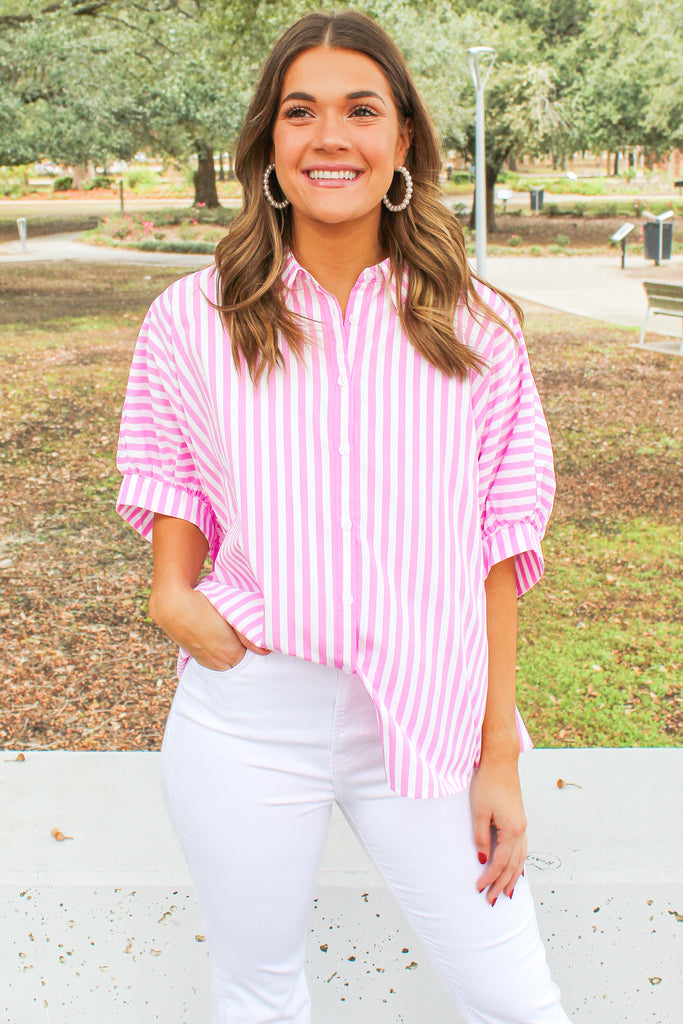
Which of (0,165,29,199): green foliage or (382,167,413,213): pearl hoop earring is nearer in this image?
(382,167,413,213): pearl hoop earring

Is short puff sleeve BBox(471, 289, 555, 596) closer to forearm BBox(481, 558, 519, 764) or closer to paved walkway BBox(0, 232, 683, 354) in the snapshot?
forearm BBox(481, 558, 519, 764)

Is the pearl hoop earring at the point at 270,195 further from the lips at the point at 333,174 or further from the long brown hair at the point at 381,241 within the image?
the lips at the point at 333,174

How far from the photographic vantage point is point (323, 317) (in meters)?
1.55

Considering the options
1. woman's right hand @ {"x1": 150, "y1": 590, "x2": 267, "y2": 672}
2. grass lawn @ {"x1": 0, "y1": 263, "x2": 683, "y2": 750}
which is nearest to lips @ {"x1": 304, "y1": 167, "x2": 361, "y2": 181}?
woman's right hand @ {"x1": 150, "y1": 590, "x2": 267, "y2": 672}

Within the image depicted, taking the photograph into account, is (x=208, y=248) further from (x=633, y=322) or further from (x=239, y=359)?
(x=239, y=359)

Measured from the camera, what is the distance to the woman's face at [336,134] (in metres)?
1.50

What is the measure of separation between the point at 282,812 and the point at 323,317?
2.25 ft

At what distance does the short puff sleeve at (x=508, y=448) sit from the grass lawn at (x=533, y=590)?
2359mm

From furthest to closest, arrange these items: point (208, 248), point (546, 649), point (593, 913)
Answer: point (208, 248)
point (546, 649)
point (593, 913)

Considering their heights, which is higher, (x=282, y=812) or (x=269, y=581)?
(x=269, y=581)

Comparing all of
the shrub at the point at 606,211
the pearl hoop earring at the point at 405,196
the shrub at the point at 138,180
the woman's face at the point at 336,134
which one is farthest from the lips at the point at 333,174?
the shrub at the point at 138,180

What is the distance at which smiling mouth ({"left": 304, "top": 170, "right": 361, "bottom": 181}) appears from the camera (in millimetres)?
1507

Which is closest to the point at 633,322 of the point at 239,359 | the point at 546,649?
the point at 546,649

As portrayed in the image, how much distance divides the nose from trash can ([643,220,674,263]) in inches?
811
